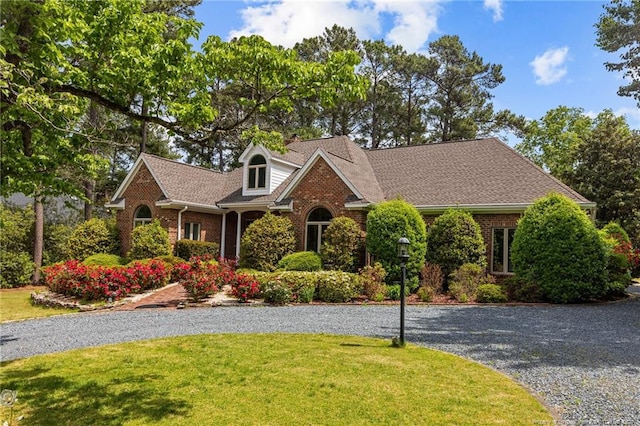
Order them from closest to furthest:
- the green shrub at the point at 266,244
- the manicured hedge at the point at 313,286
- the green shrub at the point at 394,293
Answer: the manicured hedge at the point at 313,286 → the green shrub at the point at 394,293 → the green shrub at the point at 266,244

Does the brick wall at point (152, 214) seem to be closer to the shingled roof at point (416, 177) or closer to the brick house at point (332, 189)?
the brick house at point (332, 189)

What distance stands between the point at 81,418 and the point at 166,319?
6377mm

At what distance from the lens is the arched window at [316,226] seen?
18.8 meters

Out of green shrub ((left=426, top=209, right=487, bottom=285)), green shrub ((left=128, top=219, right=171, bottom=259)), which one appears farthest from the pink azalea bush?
green shrub ((left=426, top=209, right=487, bottom=285))

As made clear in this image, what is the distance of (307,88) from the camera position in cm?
570

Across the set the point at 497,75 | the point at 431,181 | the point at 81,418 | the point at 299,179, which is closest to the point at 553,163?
the point at 497,75

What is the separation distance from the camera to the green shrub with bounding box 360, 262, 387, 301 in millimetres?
14352

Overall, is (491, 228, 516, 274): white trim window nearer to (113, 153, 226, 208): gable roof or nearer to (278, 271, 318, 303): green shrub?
(278, 271, 318, 303): green shrub

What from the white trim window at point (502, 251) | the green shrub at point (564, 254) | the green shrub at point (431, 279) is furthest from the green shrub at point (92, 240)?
the green shrub at point (564, 254)

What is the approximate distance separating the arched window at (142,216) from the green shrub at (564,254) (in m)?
16.9

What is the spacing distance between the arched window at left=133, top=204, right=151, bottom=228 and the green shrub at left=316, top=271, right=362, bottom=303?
11388 millimetres

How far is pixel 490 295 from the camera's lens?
13.8m

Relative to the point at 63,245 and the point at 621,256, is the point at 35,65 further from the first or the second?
the point at 63,245

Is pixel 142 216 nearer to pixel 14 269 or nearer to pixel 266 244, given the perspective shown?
pixel 14 269
